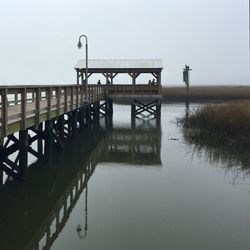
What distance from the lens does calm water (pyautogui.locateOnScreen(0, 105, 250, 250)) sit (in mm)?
8156

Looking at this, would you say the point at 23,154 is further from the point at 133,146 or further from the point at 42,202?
the point at 133,146

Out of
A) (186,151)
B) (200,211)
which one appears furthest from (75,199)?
(186,151)

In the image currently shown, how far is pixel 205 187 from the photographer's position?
1218cm

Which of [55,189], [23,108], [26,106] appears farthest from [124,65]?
[23,108]

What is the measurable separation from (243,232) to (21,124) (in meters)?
6.31

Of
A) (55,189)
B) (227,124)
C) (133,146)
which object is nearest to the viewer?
(55,189)

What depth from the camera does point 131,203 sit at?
10586mm

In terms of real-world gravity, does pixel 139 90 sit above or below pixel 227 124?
above

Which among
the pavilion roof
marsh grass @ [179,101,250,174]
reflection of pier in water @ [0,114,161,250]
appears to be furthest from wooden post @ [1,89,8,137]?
the pavilion roof

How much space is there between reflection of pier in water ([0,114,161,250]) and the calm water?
0.07ft

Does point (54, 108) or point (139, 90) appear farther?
point (139, 90)

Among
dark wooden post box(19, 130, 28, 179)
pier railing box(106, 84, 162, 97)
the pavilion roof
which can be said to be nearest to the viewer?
dark wooden post box(19, 130, 28, 179)

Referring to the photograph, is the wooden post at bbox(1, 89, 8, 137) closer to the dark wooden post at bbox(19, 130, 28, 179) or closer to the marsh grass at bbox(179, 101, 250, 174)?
the dark wooden post at bbox(19, 130, 28, 179)

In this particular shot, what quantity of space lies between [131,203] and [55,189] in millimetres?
2708
